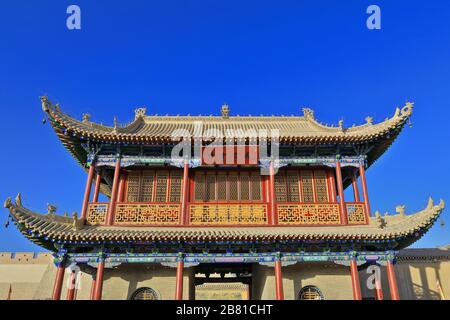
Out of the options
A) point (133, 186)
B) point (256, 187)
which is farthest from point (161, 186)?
point (256, 187)

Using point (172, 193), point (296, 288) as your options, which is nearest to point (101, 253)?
point (172, 193)

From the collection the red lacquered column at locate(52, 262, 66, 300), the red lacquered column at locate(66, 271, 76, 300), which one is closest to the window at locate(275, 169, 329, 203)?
the red lacquered column at locate(66, 271, 76, 300)

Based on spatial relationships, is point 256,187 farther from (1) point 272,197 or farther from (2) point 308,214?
(2) point 308,214

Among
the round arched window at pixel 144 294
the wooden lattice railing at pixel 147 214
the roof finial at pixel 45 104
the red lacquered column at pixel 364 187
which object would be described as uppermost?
the roof finial at pixel 45 104

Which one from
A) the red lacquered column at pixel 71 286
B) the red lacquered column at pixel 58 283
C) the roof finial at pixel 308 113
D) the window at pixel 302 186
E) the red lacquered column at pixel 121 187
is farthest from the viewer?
the roof finial at pixel 308 113

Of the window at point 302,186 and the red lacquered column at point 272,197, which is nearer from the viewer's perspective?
the red lacquered column at point 272,197

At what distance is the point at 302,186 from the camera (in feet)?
47.5

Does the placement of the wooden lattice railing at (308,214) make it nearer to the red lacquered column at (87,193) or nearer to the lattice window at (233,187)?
the lattice window at (233,187)

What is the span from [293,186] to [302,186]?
14.3 inches

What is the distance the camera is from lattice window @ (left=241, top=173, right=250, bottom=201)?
14281 millimetres

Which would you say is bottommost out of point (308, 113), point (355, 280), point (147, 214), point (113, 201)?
point (355, 280)

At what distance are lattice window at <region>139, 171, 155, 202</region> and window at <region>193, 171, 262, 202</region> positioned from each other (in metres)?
1.75

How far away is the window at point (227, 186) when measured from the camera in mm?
14277

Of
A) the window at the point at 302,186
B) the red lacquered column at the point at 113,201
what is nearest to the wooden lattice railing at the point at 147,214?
the red lacquered column at the point at 113,201
